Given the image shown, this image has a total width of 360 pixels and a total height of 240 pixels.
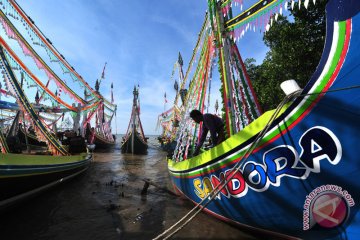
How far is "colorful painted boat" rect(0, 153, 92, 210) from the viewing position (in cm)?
546

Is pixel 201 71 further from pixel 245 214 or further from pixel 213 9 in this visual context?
pixel 245 214

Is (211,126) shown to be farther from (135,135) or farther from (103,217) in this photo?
(135,135)

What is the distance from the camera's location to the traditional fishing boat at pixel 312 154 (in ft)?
8.98

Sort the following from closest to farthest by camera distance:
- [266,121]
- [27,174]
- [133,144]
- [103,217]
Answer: [266,121], [103,217], [27,174], [133,144]

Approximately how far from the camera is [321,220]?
3.08m

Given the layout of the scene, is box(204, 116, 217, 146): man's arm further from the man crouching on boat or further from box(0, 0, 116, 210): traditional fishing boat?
box(0, 0, 116, 210): traditional fishing boat

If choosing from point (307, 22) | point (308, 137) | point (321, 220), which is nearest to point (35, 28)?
point (308, 137)

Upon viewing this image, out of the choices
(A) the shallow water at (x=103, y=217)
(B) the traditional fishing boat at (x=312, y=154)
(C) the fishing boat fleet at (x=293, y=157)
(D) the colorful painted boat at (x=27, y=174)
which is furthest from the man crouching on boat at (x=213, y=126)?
(D) the colorful painted boat at (x=27, y=174)

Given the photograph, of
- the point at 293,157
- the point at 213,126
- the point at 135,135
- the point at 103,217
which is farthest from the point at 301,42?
the point at 135,135

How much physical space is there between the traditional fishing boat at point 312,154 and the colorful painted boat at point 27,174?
5.24 meters

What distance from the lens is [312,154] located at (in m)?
2.97

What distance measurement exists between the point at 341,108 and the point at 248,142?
4.43ft

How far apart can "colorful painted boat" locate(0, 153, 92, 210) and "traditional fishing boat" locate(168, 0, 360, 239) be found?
5235 mm

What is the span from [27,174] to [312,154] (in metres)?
7.07
